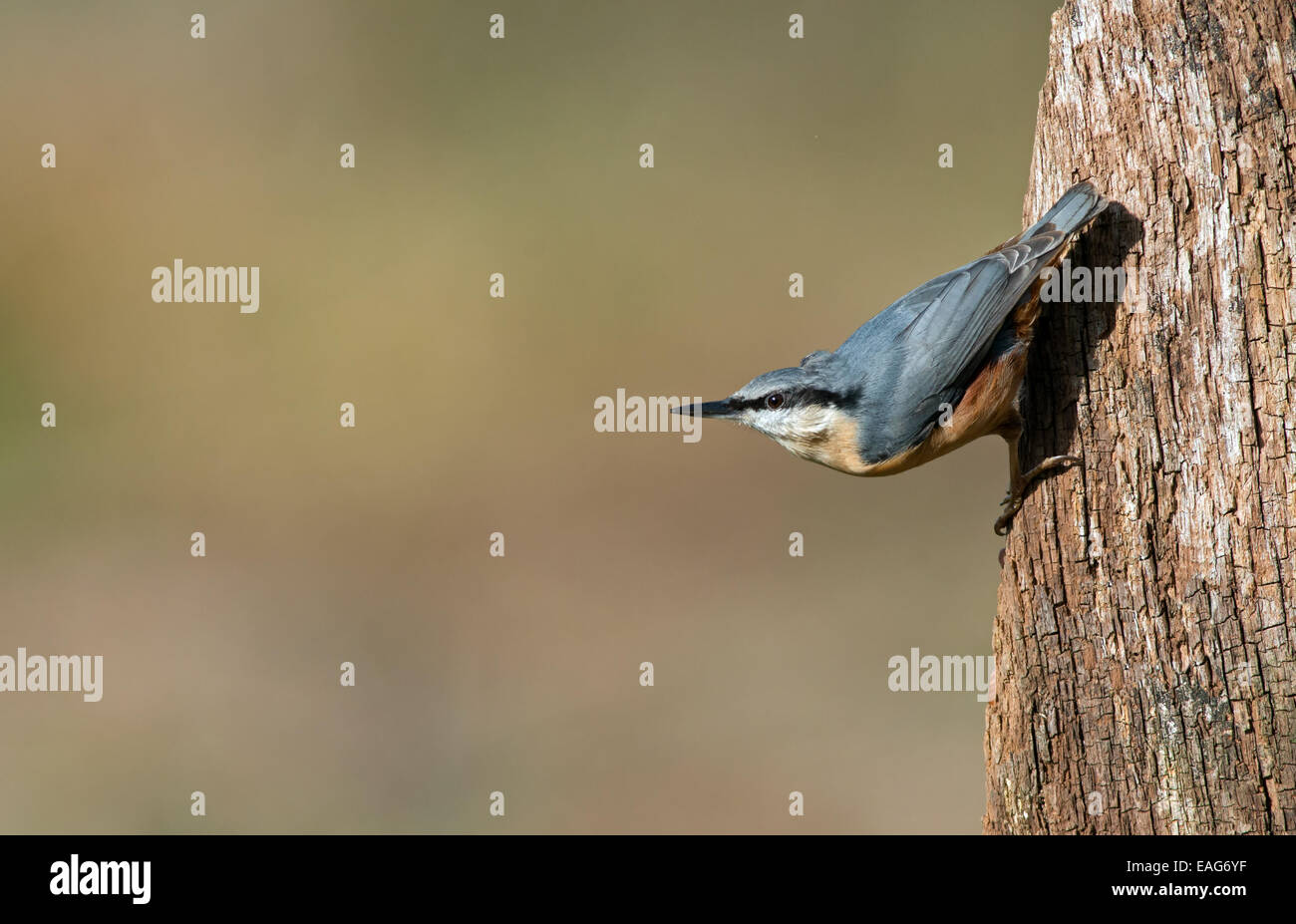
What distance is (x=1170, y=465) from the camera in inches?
148

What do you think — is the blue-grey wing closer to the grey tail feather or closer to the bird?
the bird

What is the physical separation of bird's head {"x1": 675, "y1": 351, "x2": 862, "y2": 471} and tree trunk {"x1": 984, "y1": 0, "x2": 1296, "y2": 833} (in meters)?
0.80

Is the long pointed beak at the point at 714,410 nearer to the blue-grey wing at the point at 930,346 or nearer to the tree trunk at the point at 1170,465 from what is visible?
the blue-grey wing at the point at 930,346

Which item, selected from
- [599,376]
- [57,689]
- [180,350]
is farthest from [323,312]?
[57,689]

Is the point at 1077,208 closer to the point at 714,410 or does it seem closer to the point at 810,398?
the point at 810,398

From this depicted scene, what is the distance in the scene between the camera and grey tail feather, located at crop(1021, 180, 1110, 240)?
13.1 feet

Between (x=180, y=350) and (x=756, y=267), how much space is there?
17.5ft

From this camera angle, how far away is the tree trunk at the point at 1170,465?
3604 mm

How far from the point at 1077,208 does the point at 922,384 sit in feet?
2.83

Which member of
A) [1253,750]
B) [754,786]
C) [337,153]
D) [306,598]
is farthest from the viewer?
[337,153]

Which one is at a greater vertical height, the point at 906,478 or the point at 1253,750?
the point at 906,478

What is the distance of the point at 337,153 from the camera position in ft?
37.4

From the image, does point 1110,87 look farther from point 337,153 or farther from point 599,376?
point 337,153

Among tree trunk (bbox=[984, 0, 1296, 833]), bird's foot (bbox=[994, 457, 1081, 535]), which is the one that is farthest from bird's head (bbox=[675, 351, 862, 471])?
tree trunk (bbox=[984, 0, 1296, 833])
